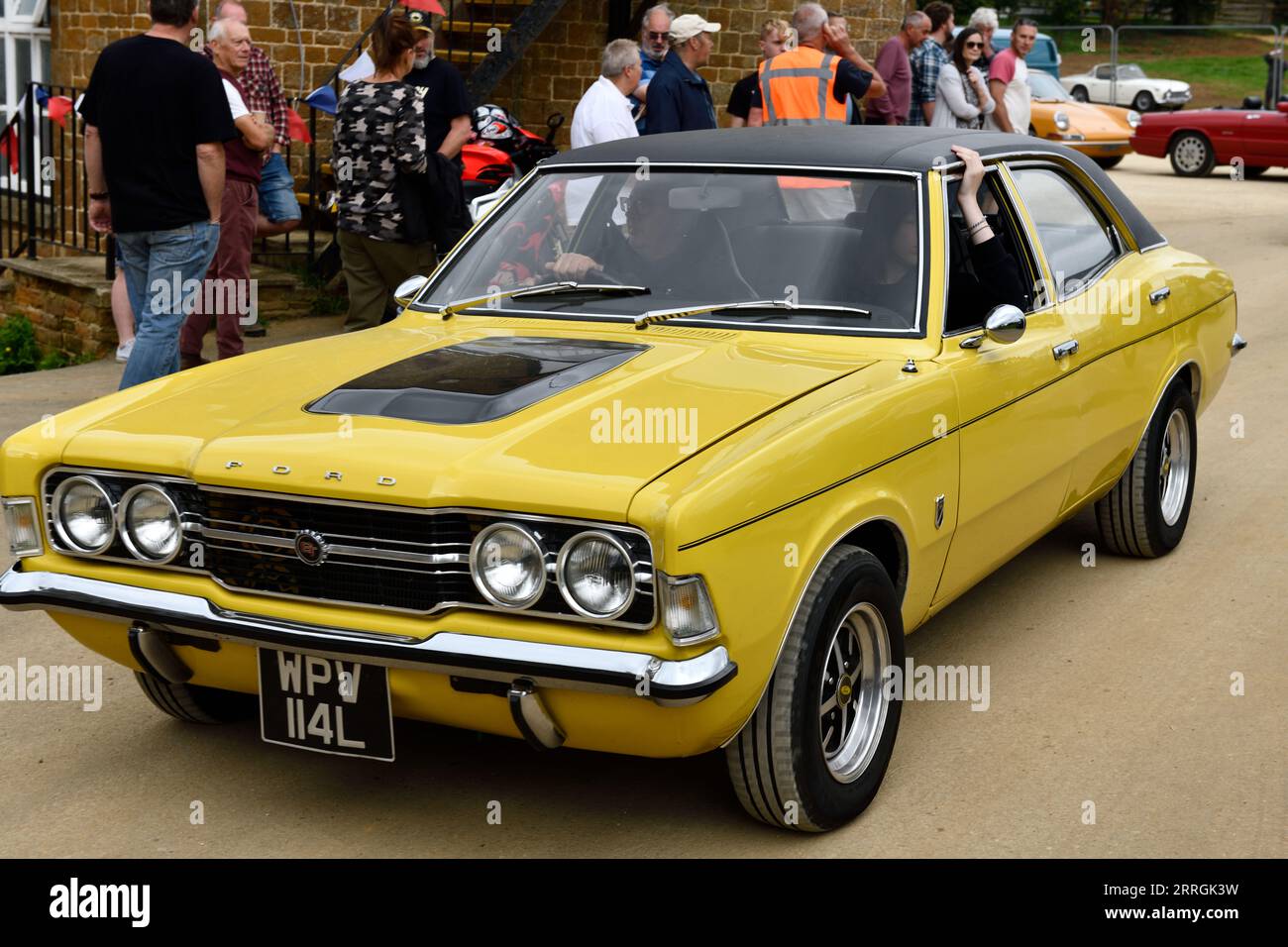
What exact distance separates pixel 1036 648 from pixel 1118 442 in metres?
0.92

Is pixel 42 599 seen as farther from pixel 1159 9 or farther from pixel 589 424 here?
pixel 1159 9

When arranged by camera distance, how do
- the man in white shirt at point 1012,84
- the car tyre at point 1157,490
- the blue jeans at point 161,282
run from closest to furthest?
1. the car tyre at point 1157,490
2. the blue jeans at point 161,282
3. the man in white shirt at point 1012,84

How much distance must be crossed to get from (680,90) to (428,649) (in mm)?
6642

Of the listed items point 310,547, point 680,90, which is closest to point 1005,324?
point 310,547

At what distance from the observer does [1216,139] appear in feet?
71.0

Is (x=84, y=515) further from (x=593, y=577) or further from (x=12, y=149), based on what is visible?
(x=12, y=149)

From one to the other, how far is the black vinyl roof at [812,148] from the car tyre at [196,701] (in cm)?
208

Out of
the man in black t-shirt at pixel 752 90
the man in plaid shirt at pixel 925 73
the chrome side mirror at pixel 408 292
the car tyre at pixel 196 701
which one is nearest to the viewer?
the car tyre at pixel 196 701

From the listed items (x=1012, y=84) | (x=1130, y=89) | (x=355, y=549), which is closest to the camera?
(x=355, y=549)

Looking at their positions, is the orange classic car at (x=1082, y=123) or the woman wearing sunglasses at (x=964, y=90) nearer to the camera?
the woman wearing sunglasses at (x=964, y=90)

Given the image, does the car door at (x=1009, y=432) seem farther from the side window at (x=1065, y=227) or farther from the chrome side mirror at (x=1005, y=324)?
the side window at (x=1065, y=227)

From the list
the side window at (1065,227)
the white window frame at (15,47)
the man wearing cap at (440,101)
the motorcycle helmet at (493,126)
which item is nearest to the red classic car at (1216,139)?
the motorcycle helmet at (493,126)

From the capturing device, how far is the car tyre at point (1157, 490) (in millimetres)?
5898
